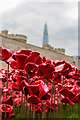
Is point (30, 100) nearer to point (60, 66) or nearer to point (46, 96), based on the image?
point (46, 96)

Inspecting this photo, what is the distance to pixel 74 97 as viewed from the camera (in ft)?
1.94

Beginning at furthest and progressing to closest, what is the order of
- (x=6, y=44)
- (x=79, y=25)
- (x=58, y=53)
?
(x=58, y=53) → (x=6, y=44) → (x=79, y=25)

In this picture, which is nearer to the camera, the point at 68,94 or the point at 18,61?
the point at 18,61

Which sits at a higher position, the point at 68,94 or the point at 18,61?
the point at 18,61

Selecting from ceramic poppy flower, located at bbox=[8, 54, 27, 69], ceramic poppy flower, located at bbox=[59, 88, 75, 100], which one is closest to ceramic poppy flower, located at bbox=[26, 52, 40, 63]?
ceramic poppy flower, located at bbox=[8, 54, 27, 69]

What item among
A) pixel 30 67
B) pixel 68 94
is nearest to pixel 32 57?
pixel 30 67

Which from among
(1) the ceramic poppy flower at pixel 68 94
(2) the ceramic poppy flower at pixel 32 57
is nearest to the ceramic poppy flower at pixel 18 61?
(2) the ceramic poppy flower at pixel 32 57

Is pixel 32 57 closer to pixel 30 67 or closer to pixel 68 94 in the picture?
pixel 30 67

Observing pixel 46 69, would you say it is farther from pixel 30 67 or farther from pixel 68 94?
pixel 68 94

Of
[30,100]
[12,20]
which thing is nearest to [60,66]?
[30,100]

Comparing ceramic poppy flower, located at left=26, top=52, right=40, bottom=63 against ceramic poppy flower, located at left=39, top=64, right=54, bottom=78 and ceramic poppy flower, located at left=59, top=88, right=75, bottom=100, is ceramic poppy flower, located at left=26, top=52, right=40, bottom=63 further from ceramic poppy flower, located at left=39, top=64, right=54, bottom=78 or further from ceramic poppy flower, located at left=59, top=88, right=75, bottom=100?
ceramic poppy flower, located at left=59, top=88, right=75, bottom=100

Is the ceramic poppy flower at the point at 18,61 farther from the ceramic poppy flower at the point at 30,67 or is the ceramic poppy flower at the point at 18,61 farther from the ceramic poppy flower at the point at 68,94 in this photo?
the ceramic poppy flower at the point at 68,94

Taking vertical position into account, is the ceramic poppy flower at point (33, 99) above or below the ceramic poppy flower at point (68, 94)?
above

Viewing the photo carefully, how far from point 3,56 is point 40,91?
14cm
